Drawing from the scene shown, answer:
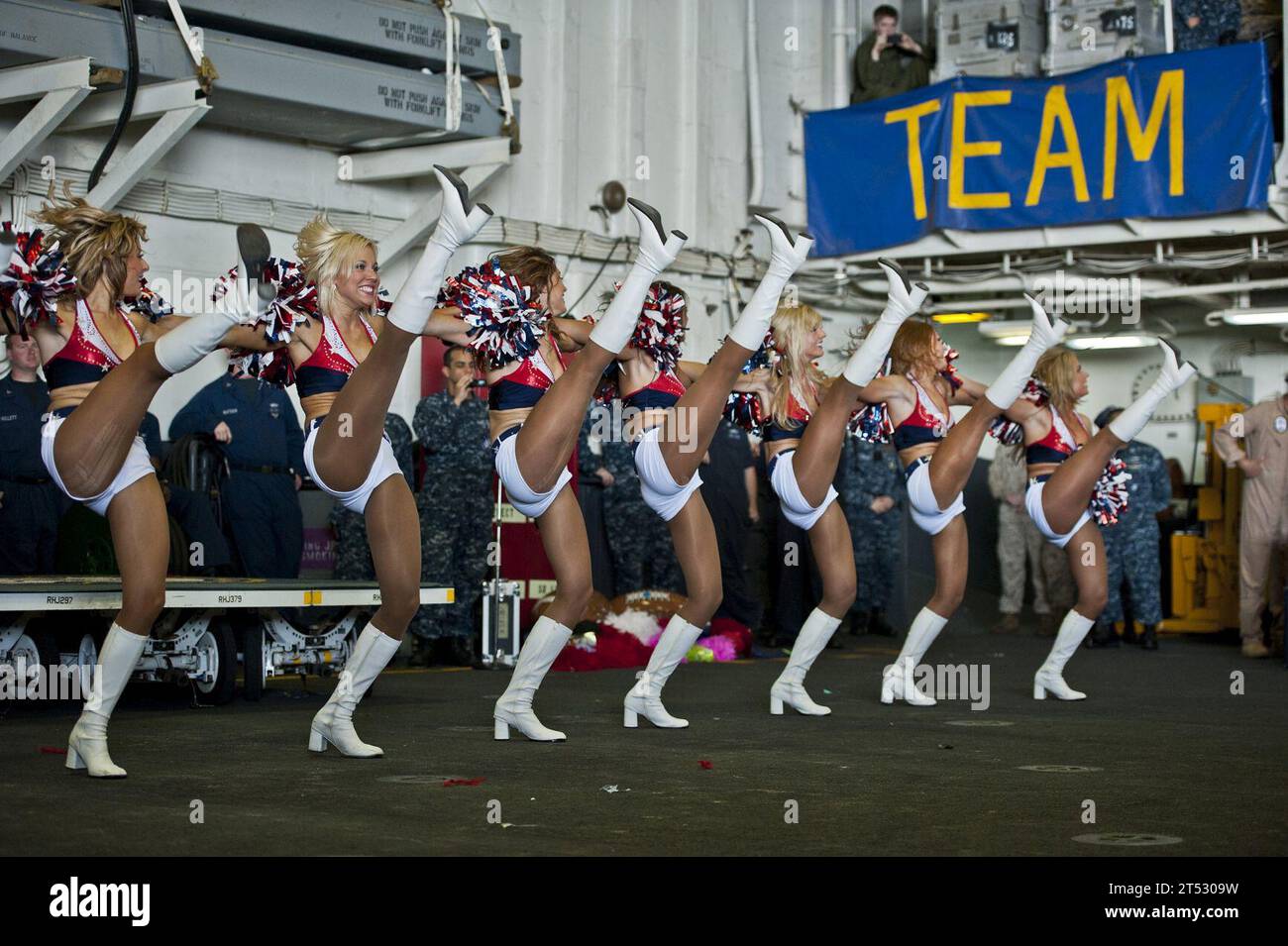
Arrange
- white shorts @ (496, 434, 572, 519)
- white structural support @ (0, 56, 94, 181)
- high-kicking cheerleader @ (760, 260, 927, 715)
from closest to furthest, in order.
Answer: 1. white shorts @ (496, 434, 572, 519)
2. high-kicking cheerleader @ (760, 260, 927, 715)
3. white structural support @ (0, 56, 94, 181)

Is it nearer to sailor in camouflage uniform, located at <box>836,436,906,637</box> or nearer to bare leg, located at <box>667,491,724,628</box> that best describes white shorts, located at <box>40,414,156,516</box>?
bare leg, located at <box>667,491,724,628</box>

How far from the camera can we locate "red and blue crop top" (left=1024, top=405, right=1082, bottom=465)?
7.92m

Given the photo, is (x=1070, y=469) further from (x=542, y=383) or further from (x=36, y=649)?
(x=36, y=649)

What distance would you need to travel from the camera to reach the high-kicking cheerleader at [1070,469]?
757cm

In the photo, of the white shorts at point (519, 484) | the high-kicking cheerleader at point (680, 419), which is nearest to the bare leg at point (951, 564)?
the high-kicking cheerleader at point (680, 419)

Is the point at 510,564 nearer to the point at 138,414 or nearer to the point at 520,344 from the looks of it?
the point at 520,344

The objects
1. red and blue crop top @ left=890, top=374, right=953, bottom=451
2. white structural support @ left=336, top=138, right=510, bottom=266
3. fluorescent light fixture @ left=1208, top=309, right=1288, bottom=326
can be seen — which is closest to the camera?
red and blue crop top @ left=890, top=374, right=953, bottom=451

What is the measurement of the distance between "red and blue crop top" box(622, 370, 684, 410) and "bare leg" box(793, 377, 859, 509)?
673 millimetres

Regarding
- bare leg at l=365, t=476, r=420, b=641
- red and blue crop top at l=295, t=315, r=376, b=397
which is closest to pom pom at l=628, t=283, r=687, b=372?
red and blue crop top at l=295, t=315, r=376, b=397

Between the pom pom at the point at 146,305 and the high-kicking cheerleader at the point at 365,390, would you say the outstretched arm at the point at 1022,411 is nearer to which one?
the high-kicking cheerleader at the point at 365,390

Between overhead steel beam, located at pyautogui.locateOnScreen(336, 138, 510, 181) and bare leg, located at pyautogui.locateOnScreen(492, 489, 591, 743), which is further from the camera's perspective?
overhead steel beam, located at pyautogui.locateOnScreen(336, 138, 510, 181)

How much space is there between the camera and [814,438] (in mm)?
6660

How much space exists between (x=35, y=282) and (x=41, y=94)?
4.27 m

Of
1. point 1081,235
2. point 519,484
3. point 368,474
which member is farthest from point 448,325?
point 1081,235
